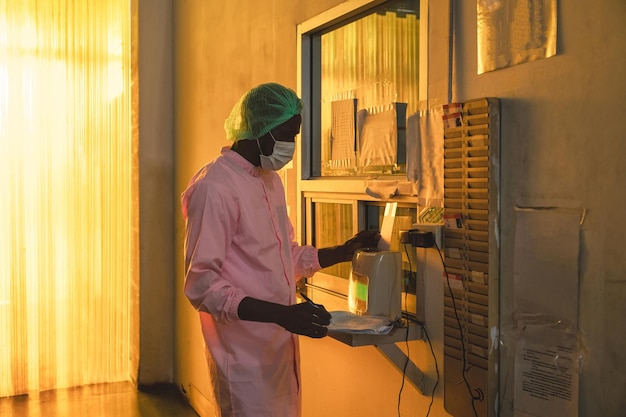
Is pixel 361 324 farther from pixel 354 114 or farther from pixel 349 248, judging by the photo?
pixel 354 114

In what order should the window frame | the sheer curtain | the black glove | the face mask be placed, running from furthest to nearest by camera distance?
the sheer curtain
the window frame
the face mask
the black glove

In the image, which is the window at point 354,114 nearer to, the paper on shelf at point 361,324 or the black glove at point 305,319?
the paper on shelf at point 361,324

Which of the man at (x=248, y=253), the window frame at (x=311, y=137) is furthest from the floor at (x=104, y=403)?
the man at (x=248, y=253)

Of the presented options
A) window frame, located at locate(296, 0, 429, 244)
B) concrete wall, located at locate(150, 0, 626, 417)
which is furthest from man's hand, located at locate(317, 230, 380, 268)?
concrete wall, located at locate(150, 0, 626, 417)

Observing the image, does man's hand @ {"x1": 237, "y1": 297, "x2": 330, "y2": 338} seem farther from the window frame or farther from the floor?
the floor

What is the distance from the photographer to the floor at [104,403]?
3965 millimetres

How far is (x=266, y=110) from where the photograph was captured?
206 cm

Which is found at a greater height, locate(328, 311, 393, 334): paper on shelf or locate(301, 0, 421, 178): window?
locate(301, 0, 421, 178): window

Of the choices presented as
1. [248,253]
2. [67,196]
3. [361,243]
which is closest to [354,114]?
[361,243]

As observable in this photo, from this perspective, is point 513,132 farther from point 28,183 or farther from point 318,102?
point 28,183

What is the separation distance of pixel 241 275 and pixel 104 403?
8.16 ft

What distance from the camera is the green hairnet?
6.76ft

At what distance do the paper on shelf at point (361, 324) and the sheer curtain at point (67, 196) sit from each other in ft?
8.36

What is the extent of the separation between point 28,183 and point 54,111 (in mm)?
466
